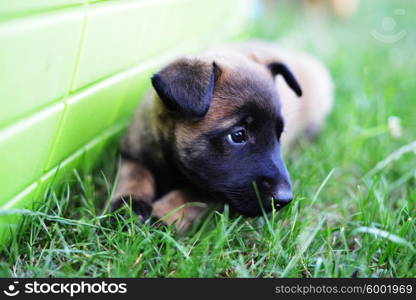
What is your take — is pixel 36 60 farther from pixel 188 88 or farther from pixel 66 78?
pixel 188 88

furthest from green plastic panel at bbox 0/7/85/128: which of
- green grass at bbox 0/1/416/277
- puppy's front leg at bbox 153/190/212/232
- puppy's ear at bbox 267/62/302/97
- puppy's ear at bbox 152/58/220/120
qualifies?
puppy's ear at bbox 267/62/302/97

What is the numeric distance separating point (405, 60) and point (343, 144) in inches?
113

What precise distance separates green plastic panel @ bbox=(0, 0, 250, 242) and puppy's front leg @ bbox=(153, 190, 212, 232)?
0.61 metres

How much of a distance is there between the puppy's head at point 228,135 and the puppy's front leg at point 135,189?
1.04 feet

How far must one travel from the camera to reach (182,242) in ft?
8.36

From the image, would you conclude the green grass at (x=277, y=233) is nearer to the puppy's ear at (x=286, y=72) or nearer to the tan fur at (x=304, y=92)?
the tan fur at (x=304, y=92)

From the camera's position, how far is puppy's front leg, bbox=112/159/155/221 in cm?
267

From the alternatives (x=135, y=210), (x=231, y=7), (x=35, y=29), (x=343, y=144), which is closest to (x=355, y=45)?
(x=231, y=7)

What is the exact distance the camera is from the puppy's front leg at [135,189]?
2.67 meters

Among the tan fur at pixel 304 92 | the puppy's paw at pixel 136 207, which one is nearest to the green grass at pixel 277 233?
the puppy's paw at pixel 136 207

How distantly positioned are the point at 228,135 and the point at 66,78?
90 cm

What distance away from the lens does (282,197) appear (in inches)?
99.0

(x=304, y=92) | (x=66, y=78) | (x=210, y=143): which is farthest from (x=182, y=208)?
(x=304, y=92)

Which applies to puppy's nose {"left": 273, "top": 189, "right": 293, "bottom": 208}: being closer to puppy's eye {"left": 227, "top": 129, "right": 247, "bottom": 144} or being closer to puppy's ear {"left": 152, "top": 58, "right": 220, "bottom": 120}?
puppy's eye {"left": 227, "top": 129, "right": 247, "bottom": 144}
